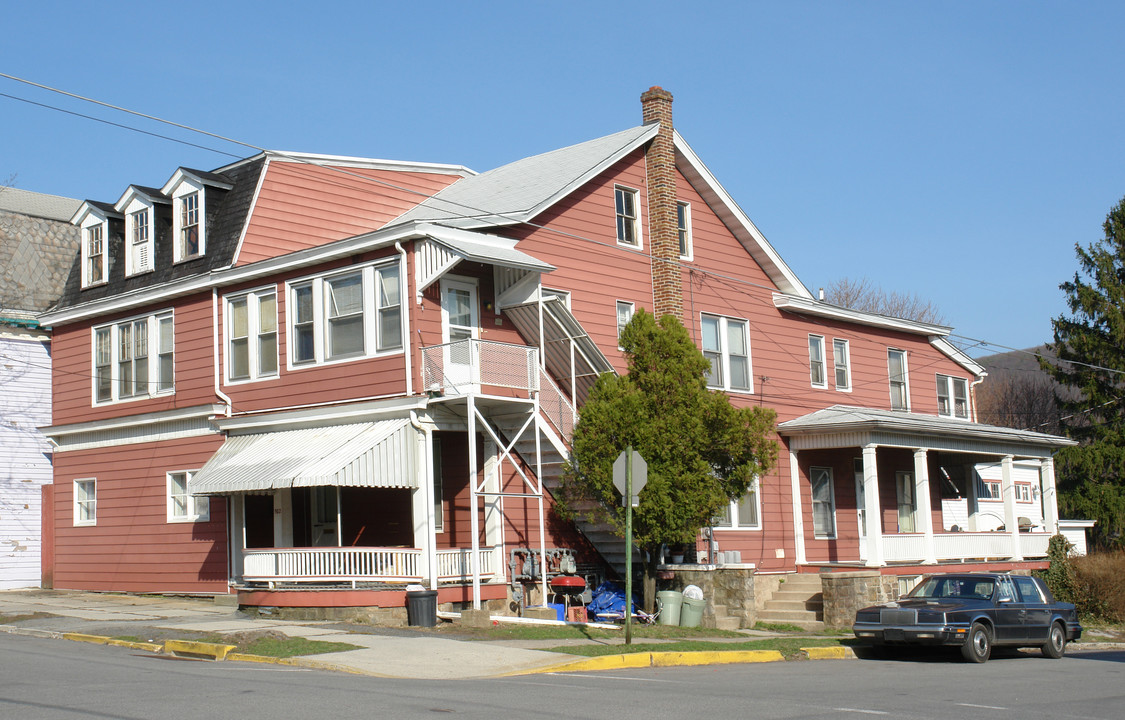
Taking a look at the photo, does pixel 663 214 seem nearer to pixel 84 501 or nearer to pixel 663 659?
pixel 663 659

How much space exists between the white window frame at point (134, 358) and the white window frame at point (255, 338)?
73.4 inches

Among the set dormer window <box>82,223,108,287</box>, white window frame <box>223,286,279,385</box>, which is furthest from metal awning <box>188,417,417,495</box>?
dormer window <box>82,223,108,287</box>

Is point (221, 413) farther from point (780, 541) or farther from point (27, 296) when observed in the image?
point (780, 541)

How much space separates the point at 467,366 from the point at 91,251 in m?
12.7

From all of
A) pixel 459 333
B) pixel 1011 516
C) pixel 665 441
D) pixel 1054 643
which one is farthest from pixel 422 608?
pixel 1011 516

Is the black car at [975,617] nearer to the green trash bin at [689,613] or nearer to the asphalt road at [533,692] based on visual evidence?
the asphalt road at [533,692]

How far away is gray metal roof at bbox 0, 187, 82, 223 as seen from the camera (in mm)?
31531

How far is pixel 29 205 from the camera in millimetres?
32344

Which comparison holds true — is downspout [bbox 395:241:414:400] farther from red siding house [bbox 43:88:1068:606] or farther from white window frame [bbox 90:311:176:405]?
white window frame [bbox 90:311:176:405]

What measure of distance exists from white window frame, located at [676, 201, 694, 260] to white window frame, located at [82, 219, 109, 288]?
1420 cm

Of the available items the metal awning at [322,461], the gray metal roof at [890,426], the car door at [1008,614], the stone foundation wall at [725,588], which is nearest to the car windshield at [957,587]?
the car door at [1008,614]

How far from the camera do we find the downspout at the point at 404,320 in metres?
21.5

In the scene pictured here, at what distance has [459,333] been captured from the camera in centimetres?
2272

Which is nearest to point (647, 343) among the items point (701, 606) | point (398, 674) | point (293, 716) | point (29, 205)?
point (701, 606)
